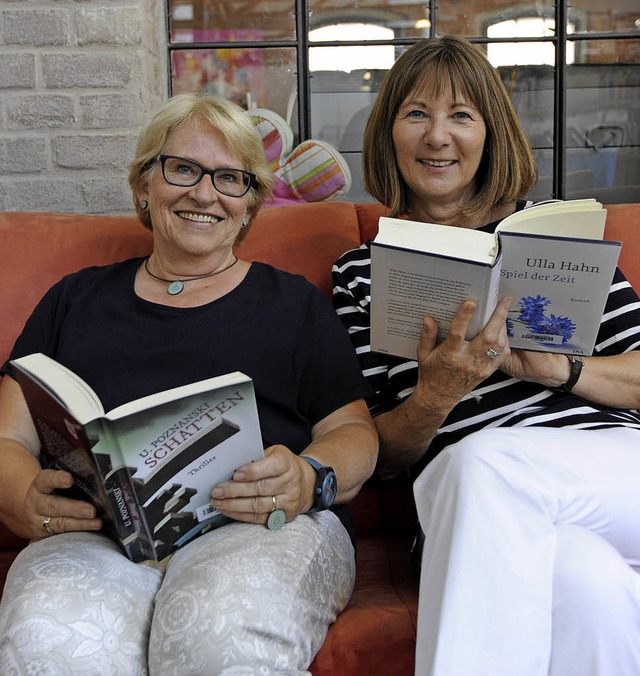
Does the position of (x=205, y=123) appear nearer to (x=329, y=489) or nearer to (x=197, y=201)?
(x=197, y=201)

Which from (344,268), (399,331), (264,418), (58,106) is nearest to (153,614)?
(264,418)

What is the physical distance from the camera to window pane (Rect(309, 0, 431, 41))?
2713 millimetres

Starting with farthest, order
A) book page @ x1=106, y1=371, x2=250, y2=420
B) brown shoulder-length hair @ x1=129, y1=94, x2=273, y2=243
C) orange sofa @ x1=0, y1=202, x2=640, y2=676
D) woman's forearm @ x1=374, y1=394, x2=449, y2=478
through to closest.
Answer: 1. orange sofa @ x1=0, y1=202, x2=640, y2=676
2. brown shoulder-length hair @ x1=129, y1=94, x2=273, y2=243
3. woman's forearm @ x1=374, y1=394, x2=449, y2=478
4. book page @ x1=106, y1=371, x2=250, y2=420

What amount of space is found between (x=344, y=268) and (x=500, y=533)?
2.34ft

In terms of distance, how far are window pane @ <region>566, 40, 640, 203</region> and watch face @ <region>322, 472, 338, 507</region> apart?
1.87 m

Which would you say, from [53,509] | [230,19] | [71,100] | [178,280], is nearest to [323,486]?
[53,509]

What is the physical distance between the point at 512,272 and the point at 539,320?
98 mm

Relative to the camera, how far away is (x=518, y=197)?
64.2 inches

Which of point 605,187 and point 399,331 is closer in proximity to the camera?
point 399,331

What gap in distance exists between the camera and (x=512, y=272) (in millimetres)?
1242

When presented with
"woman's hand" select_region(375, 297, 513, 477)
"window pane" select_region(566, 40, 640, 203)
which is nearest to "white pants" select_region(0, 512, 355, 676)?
"woman's hand" select_region(375, 297, 513, 477)

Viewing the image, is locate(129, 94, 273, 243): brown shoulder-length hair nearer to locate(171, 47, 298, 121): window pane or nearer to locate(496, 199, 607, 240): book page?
locate(496, 199, 607, 240): book page

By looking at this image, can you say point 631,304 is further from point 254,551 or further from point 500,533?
point 254,551

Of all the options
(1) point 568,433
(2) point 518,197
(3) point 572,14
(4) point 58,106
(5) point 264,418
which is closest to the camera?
(1) point 568,433
